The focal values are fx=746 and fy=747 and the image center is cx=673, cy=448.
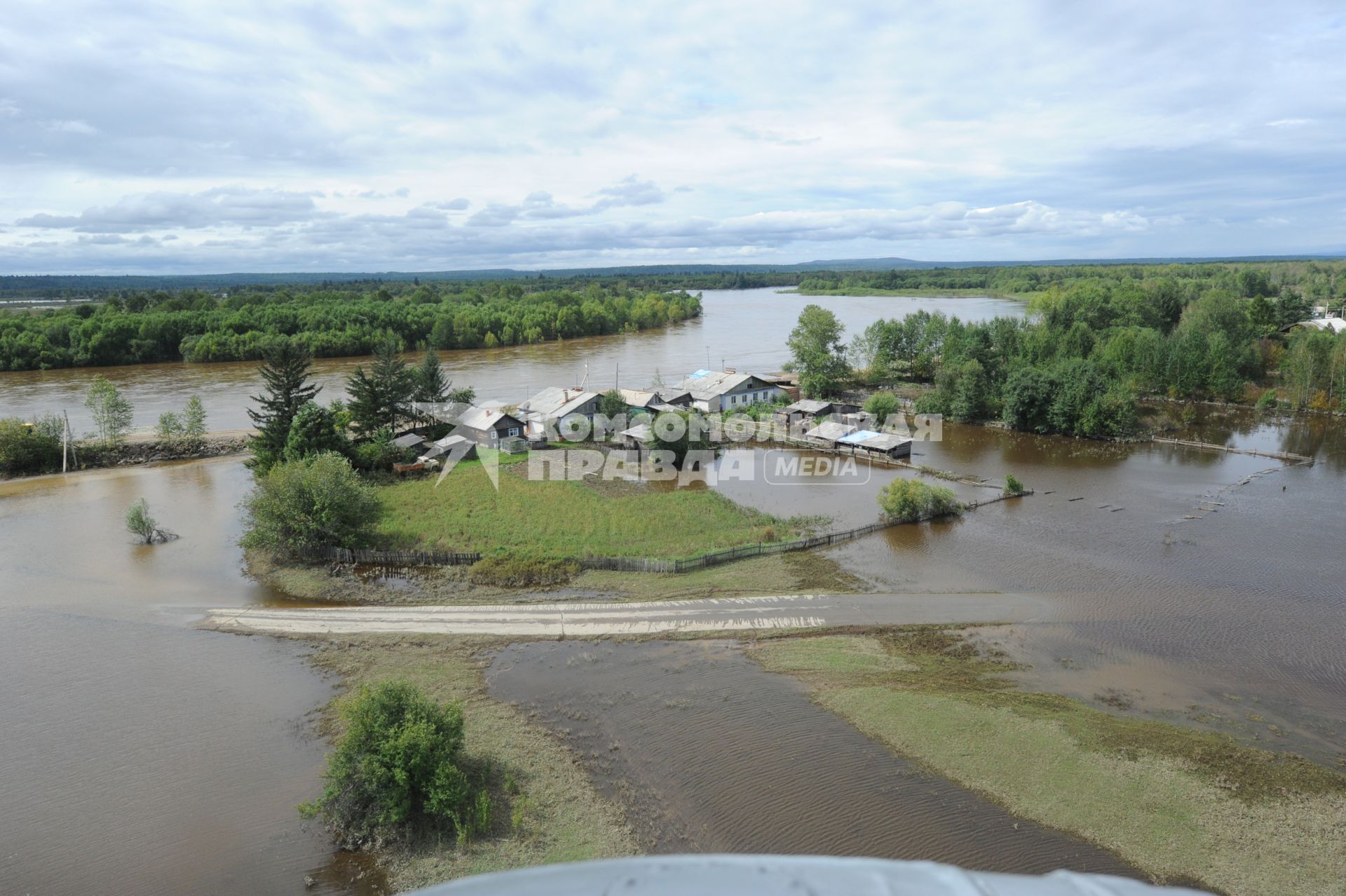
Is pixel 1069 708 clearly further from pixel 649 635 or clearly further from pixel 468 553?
pixel 468 553

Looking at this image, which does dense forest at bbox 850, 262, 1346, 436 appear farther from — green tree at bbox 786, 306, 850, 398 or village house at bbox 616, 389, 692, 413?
village house at bbox 616, 389, 692, 413

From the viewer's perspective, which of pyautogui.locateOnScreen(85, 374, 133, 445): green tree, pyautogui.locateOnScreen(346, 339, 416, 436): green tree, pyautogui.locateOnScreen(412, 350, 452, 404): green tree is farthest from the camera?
pyautogui.locateOnScreen(412, 350, 452, 404): green tree

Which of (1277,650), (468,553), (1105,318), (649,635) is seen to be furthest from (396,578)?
(1105,318)

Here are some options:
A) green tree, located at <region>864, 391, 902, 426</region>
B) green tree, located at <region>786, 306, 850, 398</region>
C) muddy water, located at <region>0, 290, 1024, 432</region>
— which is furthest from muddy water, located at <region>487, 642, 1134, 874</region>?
muddy water, located at <region>0, 290, 1024, 432</region>

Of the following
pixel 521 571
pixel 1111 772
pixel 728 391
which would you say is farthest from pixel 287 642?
pixel 728 391

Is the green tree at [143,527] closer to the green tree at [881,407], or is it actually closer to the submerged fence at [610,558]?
the submerged fence at [610,558]

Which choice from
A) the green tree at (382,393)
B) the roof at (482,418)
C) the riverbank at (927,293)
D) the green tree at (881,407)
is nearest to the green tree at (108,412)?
the green tree at (382,393)
